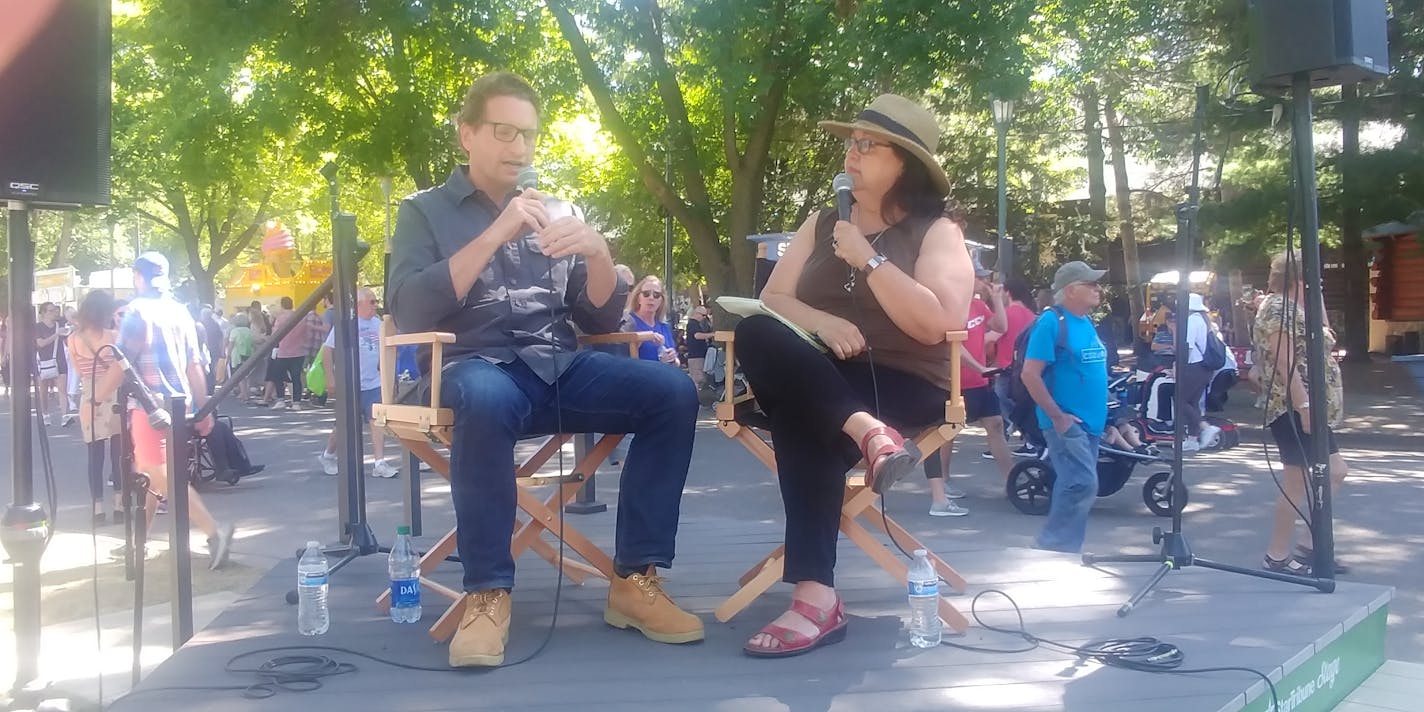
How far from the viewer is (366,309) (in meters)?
10.6

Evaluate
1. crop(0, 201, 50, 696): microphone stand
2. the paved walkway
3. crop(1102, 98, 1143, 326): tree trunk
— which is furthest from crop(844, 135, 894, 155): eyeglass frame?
crop(1102, 98, 1143, 326): tree trunk

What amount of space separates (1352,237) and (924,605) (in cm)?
1915

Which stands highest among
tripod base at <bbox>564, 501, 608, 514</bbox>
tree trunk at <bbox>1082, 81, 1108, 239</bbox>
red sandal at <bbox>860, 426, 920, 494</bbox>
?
tree trunk at <bbox>1082, 81, 1108, 239</bbox>

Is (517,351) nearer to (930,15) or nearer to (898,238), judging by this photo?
(898,238)

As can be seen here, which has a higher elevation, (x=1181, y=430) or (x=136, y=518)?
(x=1181, y=430)

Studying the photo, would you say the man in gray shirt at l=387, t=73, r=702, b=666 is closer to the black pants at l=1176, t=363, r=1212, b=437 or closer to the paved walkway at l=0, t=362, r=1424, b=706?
the paved walkway at l=0, t=362, r=1424, b=706

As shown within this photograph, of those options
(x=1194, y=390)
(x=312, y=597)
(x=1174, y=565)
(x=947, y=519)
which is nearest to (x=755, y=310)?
(x=312, y=597)

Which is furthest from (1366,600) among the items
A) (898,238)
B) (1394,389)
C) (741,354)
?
(1394,389)

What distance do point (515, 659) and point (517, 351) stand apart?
882mm

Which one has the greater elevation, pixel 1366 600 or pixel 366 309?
pixel 366 309

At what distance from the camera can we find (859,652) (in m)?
2.99

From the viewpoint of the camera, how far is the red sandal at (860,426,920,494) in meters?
2.74

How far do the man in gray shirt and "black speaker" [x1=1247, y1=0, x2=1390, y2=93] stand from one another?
262 cm

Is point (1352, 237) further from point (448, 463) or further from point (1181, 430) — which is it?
point (448, 463)
